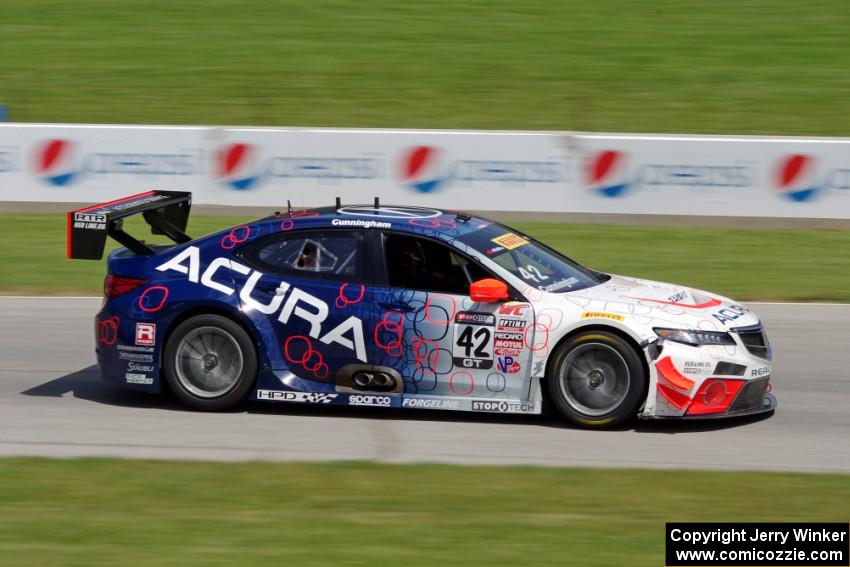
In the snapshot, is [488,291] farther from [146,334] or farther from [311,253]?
[146,334]

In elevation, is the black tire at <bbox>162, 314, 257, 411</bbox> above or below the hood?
below

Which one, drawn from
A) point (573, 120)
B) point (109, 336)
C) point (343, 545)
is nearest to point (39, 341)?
point (109, 336)

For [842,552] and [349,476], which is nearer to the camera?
[842,552]

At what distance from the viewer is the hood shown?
8.20 m

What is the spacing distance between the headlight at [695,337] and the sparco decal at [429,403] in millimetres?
1516

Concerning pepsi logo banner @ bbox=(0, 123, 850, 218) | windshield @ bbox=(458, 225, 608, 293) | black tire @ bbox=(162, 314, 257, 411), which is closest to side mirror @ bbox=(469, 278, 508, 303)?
windshield @ bbox=(458, 225, 608, 293)

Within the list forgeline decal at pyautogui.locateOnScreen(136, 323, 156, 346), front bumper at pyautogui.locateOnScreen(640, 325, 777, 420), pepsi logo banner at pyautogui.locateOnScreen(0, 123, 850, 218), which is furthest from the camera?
pepsi logo banner at pyautogui.locateOnScreen(0, 123, 850, 218)

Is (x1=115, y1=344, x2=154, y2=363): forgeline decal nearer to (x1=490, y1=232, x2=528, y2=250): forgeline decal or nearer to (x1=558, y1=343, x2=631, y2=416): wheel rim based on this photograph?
(x1=490, y1=232, x2=528, y2=250): forgeline decal

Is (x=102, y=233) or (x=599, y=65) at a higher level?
(x=599, y=65)

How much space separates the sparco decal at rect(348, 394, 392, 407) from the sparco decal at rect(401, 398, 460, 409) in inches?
4.8

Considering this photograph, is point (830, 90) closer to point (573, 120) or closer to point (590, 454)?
point (573, 120)

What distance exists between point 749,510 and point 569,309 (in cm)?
216

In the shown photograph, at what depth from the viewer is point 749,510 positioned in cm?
649

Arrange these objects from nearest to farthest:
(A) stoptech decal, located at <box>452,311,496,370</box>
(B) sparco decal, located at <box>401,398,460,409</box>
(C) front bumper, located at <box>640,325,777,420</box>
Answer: (C) front bumper, located at <box>640,325,777,420</box>, (A) stoptech decal, located at <box>452,311,496,370</box>, (B) sparco decal, located at <box>401,398,460,409</box>
